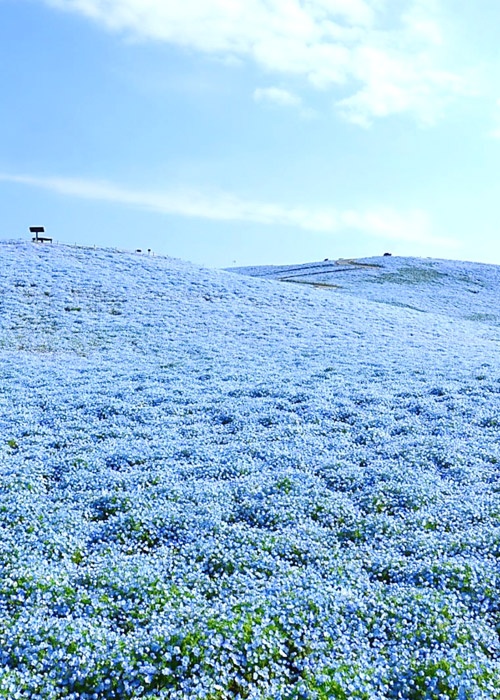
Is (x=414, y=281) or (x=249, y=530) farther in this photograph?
(x=414, y=281)

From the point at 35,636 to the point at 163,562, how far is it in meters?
1.98

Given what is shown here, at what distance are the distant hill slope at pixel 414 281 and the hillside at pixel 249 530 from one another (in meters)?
29.8

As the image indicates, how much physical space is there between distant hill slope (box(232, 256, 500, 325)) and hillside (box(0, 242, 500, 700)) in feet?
97.8

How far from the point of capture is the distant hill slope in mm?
50781

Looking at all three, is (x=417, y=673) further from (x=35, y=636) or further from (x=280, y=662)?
(x=35, y=636)

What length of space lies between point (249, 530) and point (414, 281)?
5773 centimetres

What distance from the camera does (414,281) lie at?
205 ft

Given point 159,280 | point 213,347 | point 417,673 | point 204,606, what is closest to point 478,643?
point 417,673

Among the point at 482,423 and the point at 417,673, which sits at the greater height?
the point at 482,423

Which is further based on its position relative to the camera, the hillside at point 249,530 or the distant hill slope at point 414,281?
the distant hill slope at point 414,281

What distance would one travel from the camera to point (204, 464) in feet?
36.9

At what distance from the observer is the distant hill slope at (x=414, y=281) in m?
50.8

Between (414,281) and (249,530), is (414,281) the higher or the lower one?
the higher one

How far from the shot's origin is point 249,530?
339 inches
